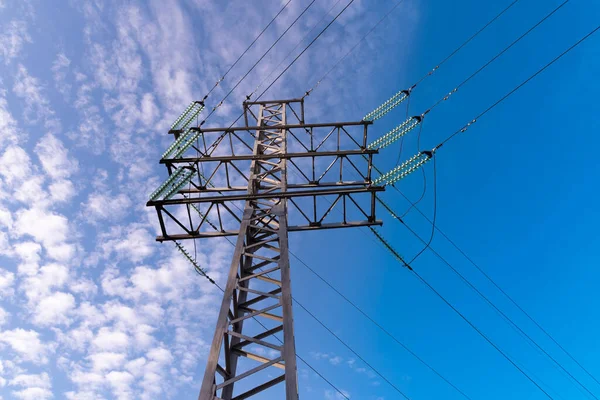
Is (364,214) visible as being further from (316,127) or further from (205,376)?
(205,376)

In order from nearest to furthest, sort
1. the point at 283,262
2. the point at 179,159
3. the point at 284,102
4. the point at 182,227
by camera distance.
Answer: the point at 283,262 → the point at 182,227 → the point at 179,159 → the point at 284,102

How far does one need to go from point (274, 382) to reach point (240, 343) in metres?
1.28

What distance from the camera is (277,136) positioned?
550 inches

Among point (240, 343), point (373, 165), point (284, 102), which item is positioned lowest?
point (240, 343)

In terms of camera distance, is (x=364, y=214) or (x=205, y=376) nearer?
(x=205, y=376)

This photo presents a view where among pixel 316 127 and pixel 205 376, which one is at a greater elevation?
pixel 316 127

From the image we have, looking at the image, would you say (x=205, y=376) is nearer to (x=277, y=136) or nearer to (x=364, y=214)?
(x=364, y=214)

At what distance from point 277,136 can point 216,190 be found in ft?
9.33

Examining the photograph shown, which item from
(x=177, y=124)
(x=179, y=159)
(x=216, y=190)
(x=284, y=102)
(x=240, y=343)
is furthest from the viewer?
(x=284, y=102)

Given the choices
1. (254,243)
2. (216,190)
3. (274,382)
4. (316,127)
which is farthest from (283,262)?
(316,127)

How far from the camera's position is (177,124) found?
13.9 m

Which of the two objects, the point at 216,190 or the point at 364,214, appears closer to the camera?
the point at 364,214

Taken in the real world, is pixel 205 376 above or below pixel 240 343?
below

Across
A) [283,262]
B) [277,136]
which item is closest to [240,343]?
[283,262]
